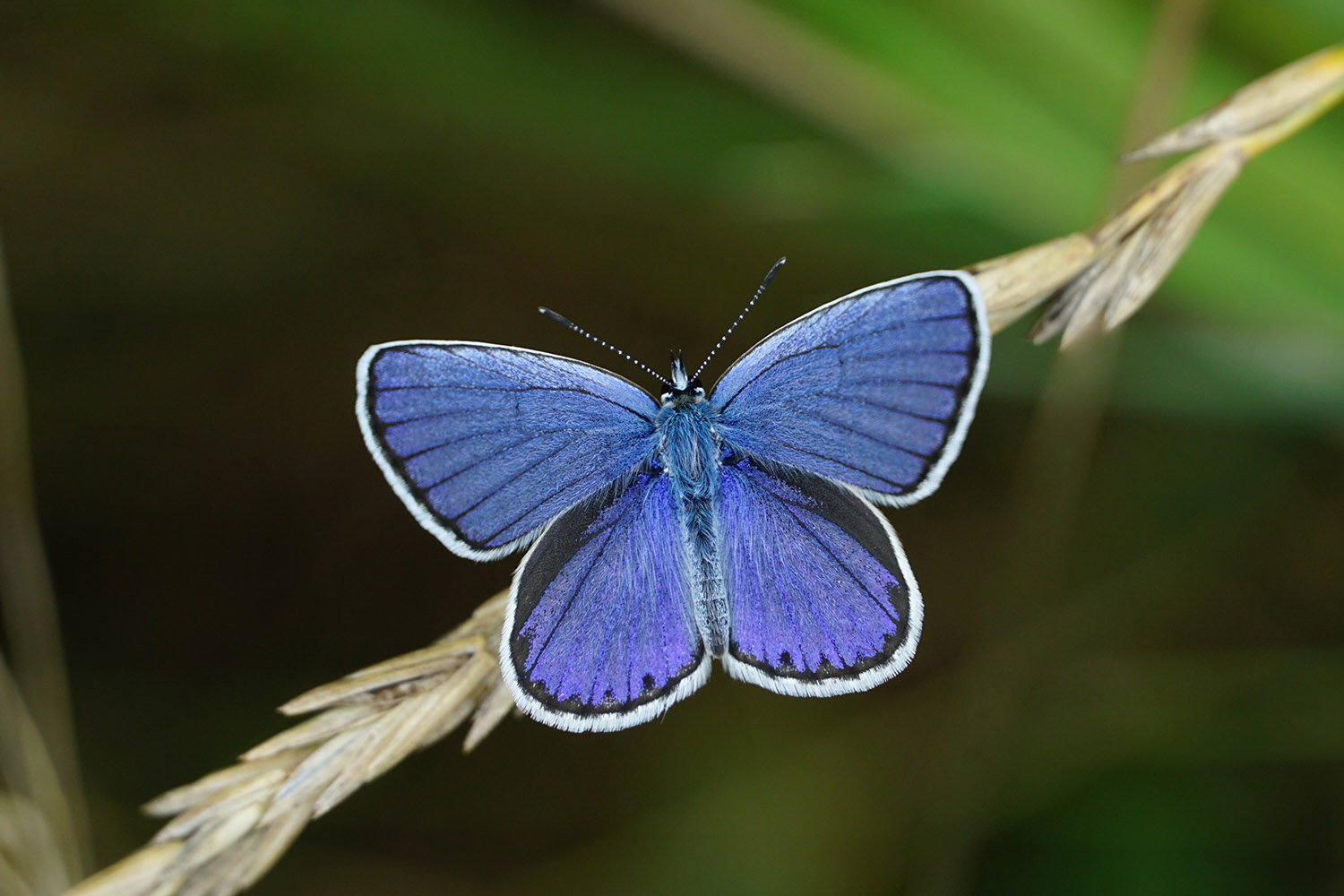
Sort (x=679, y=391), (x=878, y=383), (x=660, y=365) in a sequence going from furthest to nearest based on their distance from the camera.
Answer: (x=660, y=365)
(x=679, y=391)
(x=878, y=383)

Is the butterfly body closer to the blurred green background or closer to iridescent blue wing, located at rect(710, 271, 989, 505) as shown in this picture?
iridescent blue wing, located at rect(710, 271, 989, 505)

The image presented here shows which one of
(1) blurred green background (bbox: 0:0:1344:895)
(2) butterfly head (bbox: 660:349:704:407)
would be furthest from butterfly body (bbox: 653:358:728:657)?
(1) blurred green background (bbox: 0:0:1344:895)

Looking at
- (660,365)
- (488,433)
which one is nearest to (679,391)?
(488,433)

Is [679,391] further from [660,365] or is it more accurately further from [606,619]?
[660,365]

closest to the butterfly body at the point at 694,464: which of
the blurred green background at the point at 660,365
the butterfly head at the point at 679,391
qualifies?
the butterfly head at the point at 679,391

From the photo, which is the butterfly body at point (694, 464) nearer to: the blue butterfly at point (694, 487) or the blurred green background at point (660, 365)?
the blue butterfly at point (694, 487)

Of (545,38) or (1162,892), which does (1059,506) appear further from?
(545,38)
